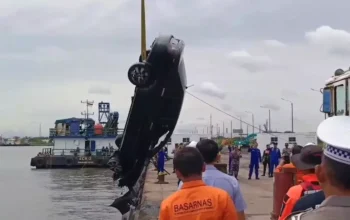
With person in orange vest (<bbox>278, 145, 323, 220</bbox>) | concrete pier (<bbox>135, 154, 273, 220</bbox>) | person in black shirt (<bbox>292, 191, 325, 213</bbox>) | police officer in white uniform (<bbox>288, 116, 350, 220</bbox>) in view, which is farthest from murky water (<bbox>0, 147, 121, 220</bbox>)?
police officer in white uniform (<bbox>288, 116, 350, 220</bbox>)

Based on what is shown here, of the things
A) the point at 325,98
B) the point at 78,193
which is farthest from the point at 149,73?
the point at 78,193

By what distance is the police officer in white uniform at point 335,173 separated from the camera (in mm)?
2076

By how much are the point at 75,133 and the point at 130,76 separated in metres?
40.9

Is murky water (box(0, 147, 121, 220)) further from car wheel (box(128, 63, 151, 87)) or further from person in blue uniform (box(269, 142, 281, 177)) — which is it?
car wheel (box(128, 63, 151, 87))

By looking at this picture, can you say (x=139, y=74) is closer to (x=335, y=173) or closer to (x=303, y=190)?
(x=303, y=190)

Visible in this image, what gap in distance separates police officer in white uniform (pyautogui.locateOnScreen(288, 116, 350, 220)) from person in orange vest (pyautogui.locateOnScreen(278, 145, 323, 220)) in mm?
1636

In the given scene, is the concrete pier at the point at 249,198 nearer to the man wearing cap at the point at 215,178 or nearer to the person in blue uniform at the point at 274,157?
the person in blue uniform at the point at 274,157

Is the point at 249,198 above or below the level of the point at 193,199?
below

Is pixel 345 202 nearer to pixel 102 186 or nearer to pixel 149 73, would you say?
pixel 149 73

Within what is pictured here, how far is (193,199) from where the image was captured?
12.2 feet

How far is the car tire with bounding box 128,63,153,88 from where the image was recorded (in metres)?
10.4

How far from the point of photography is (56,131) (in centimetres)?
5041

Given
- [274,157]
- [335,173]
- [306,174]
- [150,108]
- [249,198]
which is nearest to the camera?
[335,173]

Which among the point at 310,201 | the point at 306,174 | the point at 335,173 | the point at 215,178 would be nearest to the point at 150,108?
the point at 215,178
